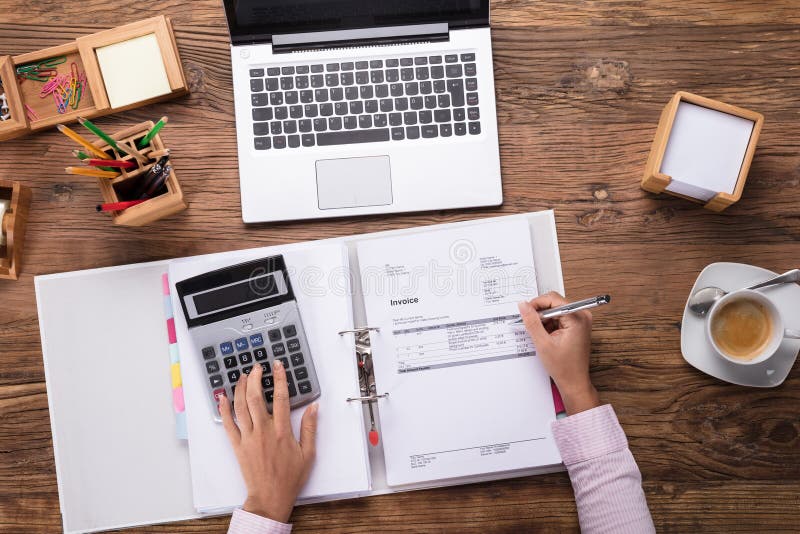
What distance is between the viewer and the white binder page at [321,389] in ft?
2.97

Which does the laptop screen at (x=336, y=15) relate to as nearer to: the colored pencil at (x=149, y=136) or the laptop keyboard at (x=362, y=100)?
the laptop keyboard at (x=362, y=100)

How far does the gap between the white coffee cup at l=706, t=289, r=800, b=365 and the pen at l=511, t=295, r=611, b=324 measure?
15 centimetres

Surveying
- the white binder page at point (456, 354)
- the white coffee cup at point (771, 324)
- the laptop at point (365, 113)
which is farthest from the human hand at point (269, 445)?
the white coffee cup at point (771, 324)

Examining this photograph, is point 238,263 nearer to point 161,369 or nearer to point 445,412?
point 161,369

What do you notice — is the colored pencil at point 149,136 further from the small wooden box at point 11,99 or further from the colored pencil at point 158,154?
the small wooden box at point 11,99

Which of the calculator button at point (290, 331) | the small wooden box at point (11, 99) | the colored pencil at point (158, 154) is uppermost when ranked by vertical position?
the small wooden box at point (11, 99)

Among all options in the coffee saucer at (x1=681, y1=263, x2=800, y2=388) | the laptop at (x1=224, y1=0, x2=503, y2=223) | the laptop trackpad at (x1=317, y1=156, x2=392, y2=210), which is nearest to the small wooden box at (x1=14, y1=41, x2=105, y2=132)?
the laptop at (x1=224, y1=0, x2=503, y2=223)

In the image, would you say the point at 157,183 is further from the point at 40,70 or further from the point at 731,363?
the point at 731,363

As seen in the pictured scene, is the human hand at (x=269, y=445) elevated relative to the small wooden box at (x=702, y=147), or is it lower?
lower

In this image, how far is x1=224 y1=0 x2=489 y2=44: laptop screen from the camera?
35.3 inches

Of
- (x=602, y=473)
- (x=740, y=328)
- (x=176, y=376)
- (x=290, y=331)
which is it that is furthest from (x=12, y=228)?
(x=740, y=328)

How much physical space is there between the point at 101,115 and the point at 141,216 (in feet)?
0.68

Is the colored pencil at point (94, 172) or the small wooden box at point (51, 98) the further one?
the small wooden box at point (51, 98)

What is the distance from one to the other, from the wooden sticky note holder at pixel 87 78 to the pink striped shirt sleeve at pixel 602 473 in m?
0.76
